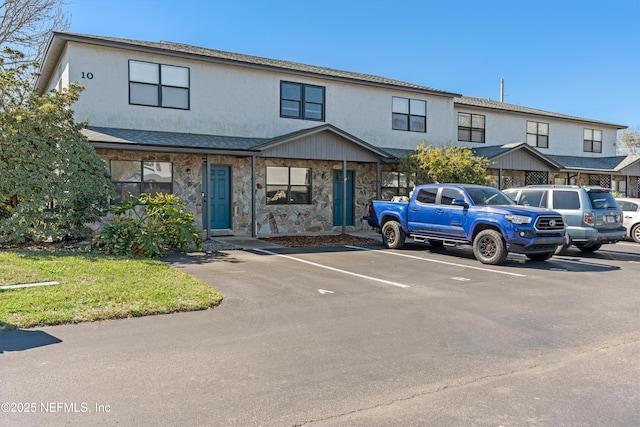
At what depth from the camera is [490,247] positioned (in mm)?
11367

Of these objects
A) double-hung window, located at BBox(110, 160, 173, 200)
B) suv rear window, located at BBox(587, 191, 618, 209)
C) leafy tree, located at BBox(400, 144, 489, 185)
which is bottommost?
suv rear window, located at BBox(587, 191, 618, 209)

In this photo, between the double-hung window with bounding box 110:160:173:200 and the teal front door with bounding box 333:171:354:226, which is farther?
the teal front door with bounding box 333:171:354:226

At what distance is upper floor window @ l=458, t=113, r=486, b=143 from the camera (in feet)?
74.7

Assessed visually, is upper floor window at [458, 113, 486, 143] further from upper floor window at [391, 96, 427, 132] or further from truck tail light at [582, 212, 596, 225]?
truck tail light at [582, 212, 596, 225]

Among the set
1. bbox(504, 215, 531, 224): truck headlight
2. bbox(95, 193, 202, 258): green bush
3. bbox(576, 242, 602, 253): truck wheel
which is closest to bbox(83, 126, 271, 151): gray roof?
bbox(95, 193, 202, 258): green bush

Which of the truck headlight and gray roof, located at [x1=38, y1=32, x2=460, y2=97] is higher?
gray roof, located at [x1=38, y1=32, x2=460, y2=97]

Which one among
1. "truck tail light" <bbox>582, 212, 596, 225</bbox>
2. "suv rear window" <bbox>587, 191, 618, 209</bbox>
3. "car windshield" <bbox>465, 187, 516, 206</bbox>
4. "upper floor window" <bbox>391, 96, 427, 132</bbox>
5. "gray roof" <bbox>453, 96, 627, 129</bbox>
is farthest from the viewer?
"gray roof" <bbox>453, 96, 627, 129</bbox>

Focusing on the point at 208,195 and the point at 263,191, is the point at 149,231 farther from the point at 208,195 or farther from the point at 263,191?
the point at 263,191

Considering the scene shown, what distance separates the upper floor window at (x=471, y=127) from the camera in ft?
74.7

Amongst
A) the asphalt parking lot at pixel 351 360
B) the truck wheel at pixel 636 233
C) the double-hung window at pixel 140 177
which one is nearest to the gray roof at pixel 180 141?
the double-hung window at pixel 140 177

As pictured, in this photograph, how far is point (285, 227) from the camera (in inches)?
688

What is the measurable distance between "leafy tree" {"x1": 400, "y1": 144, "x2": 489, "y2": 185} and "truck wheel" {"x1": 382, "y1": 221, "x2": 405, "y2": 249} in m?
3.55

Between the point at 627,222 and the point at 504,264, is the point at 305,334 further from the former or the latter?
the point at 627,222

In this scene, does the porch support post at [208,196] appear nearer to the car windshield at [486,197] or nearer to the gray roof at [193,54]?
the gray roof at [193,54]
